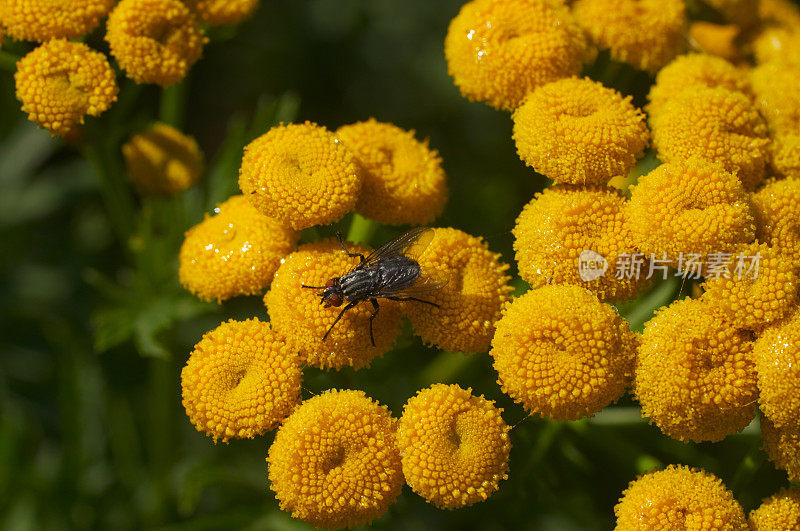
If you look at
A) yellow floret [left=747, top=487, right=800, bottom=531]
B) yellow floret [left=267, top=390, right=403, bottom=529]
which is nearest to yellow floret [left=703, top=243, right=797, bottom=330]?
yellow floret [left=747, top=487, right=800, bottom=531]

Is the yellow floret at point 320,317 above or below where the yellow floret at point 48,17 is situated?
below

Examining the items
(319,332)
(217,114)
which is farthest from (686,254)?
(217,114)

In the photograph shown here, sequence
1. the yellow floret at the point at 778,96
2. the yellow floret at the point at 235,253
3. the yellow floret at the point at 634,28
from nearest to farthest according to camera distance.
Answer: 1. the yellow floret at the point at 235,253
2. the yellow floret at the point at 778,96
3. the yellow floret at the point at 634,28

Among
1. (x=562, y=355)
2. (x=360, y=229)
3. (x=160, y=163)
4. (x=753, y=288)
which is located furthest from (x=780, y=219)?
(x=160, y=163)

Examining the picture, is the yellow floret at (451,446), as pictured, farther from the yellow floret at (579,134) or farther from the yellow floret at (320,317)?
the yellow floret at (579,134)

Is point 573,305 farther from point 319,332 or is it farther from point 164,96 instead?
point 164,96

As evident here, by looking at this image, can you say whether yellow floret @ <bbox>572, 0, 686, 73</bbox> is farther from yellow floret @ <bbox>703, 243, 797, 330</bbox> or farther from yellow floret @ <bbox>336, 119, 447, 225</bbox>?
yellow floret @ <bbox>703, 243, 797, 330</bbox>

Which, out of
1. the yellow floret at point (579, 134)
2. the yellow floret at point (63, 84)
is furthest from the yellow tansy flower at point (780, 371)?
the yellow floret at point (63, 84)
